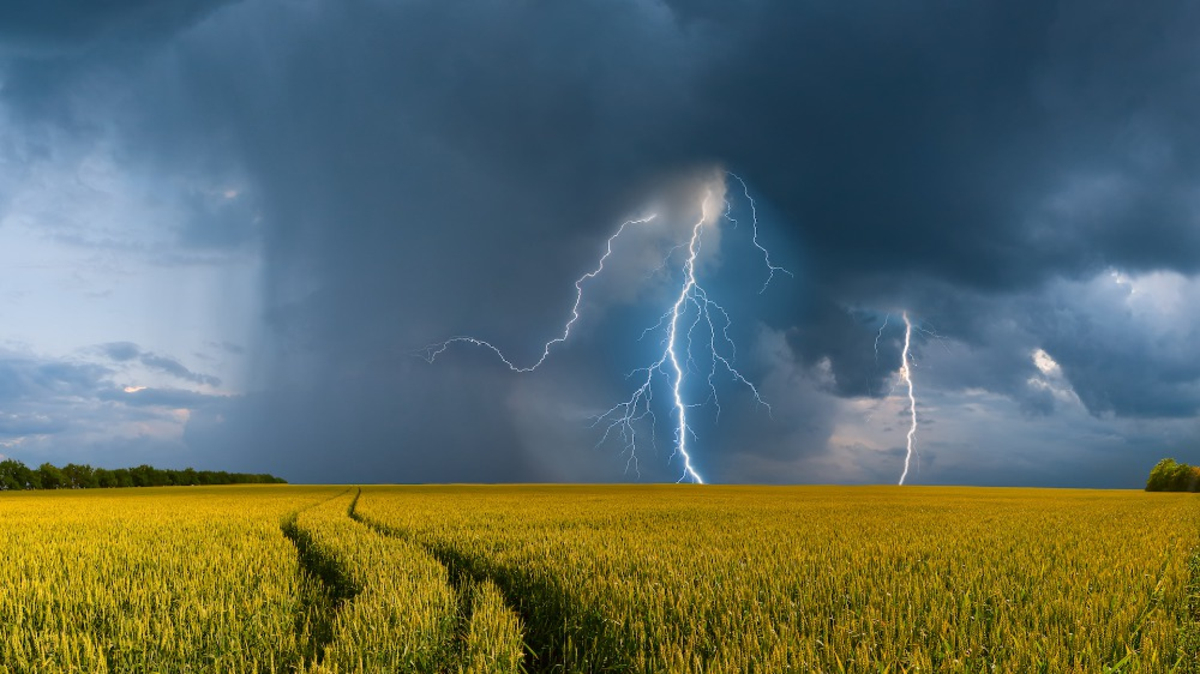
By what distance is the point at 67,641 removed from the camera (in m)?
5.89

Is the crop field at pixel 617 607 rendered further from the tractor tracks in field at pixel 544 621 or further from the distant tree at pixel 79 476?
the distant tree at pixel 79 476

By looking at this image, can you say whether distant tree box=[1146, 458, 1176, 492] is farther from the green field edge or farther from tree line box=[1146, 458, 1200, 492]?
the green field edge

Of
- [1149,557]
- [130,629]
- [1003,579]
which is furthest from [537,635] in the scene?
[1149,557]

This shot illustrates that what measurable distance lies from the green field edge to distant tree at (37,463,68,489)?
373ft

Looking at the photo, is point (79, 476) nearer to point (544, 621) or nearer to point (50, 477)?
point (50, 477)

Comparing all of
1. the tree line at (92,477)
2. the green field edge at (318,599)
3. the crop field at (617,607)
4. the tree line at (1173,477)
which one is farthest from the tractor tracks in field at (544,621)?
the tree line at (92,477)

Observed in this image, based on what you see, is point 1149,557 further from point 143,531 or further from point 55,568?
point 143,531

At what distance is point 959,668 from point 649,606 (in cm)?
260

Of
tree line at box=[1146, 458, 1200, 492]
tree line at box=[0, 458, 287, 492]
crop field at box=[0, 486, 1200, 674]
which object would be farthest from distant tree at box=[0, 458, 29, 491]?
tree line at box=[1146, 458, 1200, 492]

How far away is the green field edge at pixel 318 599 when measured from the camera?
6.45 meters

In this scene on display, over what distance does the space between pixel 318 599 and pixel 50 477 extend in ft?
398

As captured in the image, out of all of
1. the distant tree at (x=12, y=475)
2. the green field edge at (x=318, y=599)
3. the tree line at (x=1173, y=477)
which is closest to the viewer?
the green field edge at (x=318, y=599)

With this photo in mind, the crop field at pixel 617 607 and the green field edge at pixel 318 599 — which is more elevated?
the crop field at pixel 617 607

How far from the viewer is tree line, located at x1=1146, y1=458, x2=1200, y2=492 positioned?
74062 millimetres
